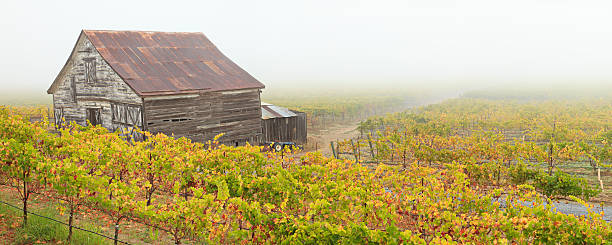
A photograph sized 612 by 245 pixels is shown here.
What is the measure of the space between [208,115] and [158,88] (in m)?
2.76

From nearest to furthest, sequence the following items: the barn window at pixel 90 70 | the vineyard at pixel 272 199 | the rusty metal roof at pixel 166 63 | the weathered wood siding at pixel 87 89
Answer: the vineyard at pixel 272 199, the rusty metal roof at pixel 166 63, the weathered wood siding at pixel 87 89, the barn window at pixel 90 70

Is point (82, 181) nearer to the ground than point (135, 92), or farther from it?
nearer to the ground

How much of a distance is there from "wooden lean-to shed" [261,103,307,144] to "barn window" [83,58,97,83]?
8.89 metres

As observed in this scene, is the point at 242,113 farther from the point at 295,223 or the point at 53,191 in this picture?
the point at 295,223

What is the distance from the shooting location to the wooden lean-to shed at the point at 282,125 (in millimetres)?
24984

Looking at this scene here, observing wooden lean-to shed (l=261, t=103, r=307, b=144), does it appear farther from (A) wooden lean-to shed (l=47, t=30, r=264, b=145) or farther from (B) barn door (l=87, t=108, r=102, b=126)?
(B) barn door (l=87, t=108, r=102, b=126)

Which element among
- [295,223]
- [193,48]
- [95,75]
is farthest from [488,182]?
[95,75]

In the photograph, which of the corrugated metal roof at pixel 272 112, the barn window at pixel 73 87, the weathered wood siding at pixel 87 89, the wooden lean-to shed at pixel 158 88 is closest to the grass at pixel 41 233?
the wooden lean-to shed at pixel 158 88

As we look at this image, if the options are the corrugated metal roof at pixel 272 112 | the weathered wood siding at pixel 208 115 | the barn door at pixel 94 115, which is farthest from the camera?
the corrugated metal roof at pixel 272 112

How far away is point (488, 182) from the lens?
1598 cm

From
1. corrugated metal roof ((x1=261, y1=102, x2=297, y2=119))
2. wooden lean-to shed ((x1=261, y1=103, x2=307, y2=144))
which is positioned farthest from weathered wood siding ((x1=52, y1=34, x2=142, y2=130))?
corrugated metal roof ((x1=261, y1=102, x2=297, y2=119))

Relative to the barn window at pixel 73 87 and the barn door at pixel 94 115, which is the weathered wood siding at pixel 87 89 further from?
the barn door at pixel 94 115

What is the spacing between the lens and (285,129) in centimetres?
2592

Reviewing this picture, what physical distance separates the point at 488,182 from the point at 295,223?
11.3 meters
